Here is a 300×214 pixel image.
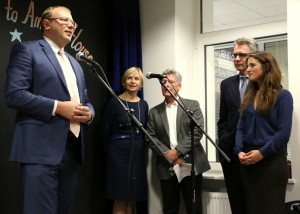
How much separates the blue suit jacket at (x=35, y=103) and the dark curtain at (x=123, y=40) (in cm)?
161

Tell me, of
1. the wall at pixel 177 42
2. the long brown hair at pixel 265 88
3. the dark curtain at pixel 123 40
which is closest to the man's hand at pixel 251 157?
the long brown hair at pixel 265 88

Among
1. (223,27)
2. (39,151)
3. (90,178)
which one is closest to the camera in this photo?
(39,151)

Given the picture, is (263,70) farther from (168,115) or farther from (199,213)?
(199,213)

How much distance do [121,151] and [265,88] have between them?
1.42m

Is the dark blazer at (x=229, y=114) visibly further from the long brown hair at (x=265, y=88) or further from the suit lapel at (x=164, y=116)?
the suit lapel at (x=164, y=116)

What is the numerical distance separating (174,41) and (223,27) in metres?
0.61

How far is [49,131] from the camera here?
6.95ft

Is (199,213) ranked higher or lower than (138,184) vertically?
lower

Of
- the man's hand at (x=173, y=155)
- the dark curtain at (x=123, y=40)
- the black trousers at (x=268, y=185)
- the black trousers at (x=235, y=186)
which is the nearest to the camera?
the black trousers at (x=268, y=185)

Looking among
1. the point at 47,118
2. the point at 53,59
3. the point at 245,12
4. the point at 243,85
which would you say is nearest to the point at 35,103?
the point at 47,118

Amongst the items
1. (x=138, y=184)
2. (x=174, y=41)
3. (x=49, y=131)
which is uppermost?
(x=174, y=41)

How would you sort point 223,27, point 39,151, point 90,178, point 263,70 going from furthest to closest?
point 223,27, point 90,178, point 263,70, point 39,151

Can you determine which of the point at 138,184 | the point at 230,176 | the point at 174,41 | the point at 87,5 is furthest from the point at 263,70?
the point at 87,5

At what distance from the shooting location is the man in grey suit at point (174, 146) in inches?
129
